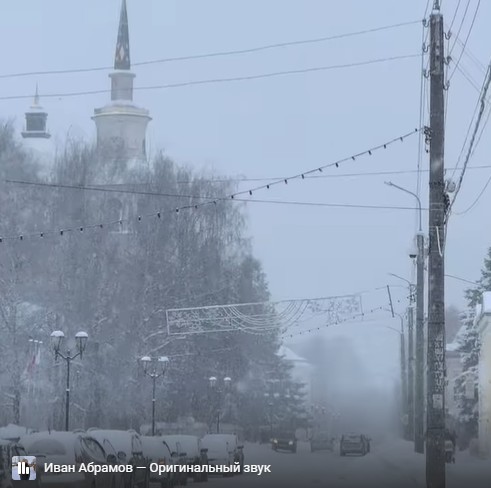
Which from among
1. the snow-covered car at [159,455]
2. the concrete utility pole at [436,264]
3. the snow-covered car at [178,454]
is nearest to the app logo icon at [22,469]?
the concrete utility pole at [436,264]

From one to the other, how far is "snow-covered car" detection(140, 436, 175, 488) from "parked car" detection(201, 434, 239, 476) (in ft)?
20.3

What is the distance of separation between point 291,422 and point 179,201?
4107 cm

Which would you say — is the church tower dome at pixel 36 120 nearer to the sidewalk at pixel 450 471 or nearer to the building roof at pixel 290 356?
the building roof at pixel 290 356

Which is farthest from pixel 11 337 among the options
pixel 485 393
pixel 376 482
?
pixel 376 482

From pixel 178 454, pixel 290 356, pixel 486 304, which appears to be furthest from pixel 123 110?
pixel 178 454

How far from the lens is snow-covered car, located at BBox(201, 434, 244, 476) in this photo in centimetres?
4416

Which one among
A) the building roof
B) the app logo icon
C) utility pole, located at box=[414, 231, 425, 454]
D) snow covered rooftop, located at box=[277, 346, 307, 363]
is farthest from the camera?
snow covered rooftop, located at box=[277, 346, 307, 363]

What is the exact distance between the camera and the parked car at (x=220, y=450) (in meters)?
44.1

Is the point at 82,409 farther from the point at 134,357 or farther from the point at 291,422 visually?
the point at 291,422

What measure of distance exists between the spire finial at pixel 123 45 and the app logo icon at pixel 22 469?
12699cm

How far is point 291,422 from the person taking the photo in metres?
108

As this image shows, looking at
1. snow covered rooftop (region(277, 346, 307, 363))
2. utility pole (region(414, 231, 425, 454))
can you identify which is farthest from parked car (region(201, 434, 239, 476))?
snow covered rooftop (region(277, 346, 307, 363))

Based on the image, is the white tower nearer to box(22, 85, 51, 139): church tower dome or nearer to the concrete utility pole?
box(22, 85, 51, 139): church tower dome

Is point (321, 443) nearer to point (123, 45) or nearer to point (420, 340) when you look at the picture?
point (420, 340)
